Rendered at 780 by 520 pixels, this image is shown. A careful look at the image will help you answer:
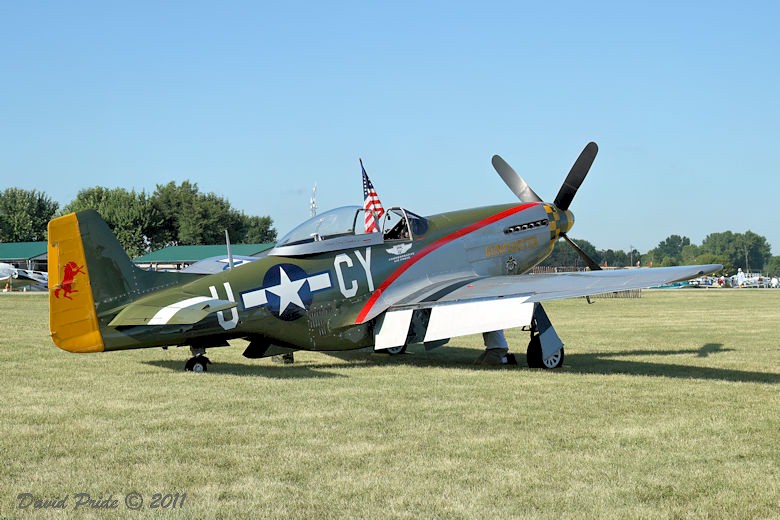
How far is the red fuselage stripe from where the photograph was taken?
1081 centimetres

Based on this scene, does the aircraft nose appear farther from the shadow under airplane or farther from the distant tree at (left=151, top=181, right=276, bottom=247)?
the distant tree at (left=151, top=181, right=276, bottom=247)

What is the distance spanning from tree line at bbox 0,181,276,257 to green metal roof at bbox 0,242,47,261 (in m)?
6.78

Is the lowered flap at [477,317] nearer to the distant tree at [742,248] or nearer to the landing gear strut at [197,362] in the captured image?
the landing gear strut at [197,362]

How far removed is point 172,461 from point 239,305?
15.1 ft

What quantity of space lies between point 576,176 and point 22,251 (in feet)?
221

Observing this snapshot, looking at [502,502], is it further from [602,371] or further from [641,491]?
[602,371]

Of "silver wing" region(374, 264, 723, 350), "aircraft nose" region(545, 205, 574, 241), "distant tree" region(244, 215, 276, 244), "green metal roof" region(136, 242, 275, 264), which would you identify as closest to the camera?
"silver wing" region(374, 264, 723, 350)

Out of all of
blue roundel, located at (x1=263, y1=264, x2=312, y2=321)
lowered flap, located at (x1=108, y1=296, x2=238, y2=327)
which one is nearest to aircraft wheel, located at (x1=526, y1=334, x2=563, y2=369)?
blue roundel, located at (x1=263, y1=264, x2=312, y2=321)

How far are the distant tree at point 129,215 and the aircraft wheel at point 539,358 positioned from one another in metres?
68.0

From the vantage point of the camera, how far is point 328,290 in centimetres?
1050

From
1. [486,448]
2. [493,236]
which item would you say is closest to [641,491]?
[486,448]

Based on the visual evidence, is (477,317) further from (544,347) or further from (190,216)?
(190,216)

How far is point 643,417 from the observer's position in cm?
684

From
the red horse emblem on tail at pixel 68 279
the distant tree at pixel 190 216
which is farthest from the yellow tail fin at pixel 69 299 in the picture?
the distant tree at pixel 190 216
